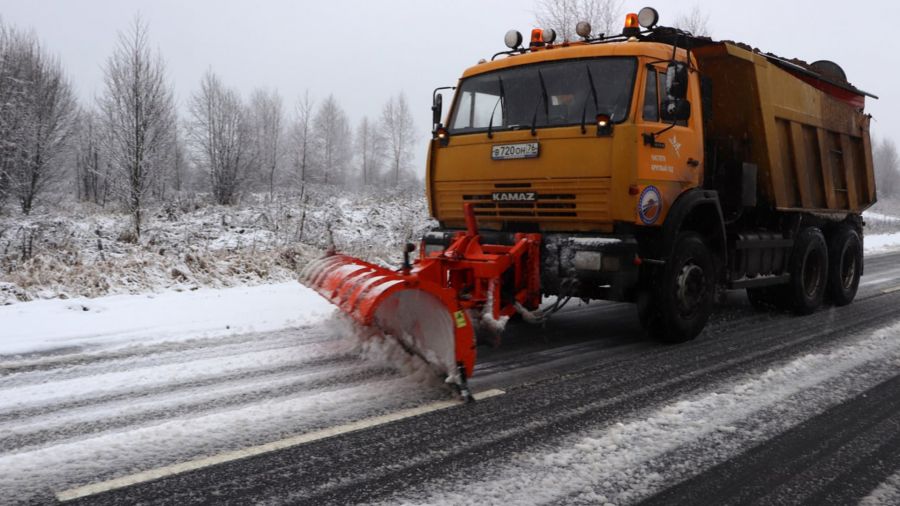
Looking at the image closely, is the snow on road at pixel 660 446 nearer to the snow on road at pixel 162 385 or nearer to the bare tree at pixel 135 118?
the snow on road at pixel 162 385

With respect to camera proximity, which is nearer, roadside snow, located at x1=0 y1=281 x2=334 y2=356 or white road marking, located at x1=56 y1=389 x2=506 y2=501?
white road marking, located at x1=56 y1=389 x2=506 y2=501

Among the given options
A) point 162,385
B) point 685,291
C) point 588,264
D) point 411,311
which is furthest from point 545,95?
point 162,385

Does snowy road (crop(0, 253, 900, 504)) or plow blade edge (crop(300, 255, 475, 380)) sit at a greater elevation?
plow blade edge (crop(300, 255, 475, 380))

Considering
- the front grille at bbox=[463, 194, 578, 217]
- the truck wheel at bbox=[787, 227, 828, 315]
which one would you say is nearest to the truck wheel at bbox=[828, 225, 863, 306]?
the truck wheel at bbox=[787, 227, 828, 315]

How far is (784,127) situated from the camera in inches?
297

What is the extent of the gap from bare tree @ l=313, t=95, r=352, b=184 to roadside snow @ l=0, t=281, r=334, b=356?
1606 inches

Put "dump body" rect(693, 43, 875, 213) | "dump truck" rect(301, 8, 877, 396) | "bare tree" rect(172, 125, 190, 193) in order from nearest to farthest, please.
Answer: "dump truck" rect(301, 8, 877, 396), "dump body" rect(693, 43, 875, 213), "bare tree" rect(172, 125, 190, 193)

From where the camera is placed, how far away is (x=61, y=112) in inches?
1215

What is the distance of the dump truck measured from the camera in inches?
211

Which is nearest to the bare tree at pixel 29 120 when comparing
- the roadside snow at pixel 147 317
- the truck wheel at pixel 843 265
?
the roadside snow at pixel 147 317

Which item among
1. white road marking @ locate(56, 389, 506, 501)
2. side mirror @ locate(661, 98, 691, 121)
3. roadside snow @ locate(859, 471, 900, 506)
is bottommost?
roadside snow @ locate(859, 471, 900, 506)

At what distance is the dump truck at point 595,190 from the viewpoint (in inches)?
211

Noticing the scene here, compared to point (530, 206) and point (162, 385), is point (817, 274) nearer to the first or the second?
point (530, 206)

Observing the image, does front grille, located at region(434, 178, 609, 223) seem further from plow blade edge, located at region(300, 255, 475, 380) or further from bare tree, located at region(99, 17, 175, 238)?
bare tree, located at region(99, 17, 175, 238)
